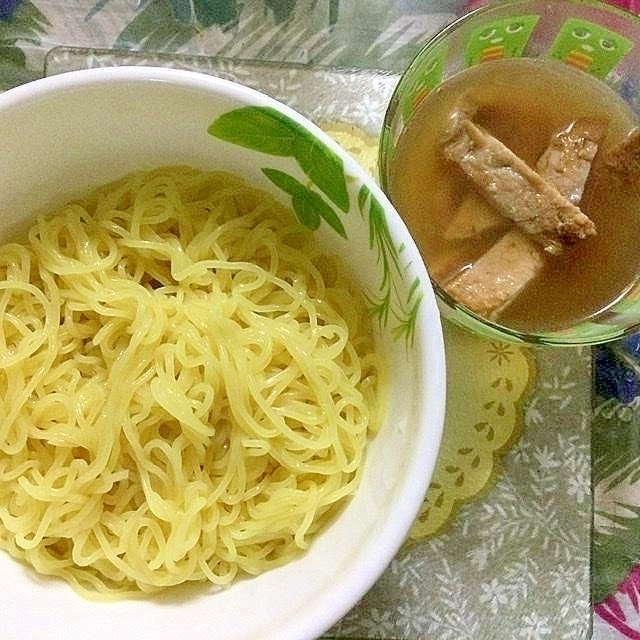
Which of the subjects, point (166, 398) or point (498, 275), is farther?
point (498, 275)

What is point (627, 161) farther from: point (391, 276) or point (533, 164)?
point (391, 276)

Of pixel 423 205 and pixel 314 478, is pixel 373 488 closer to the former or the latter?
pixel 314 478

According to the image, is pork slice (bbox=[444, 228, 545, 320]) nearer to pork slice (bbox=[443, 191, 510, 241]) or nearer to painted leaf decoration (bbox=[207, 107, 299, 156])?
pork slice (bbox=[443, 191, 510, 241])

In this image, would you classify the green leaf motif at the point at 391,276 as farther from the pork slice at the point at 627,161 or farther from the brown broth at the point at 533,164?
the pork slice at the point at 627,161

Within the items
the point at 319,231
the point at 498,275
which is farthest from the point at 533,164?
the point at 319,231

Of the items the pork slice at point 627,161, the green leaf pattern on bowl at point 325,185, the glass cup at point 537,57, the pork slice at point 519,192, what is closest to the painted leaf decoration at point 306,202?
the green leaf pattern on bowl at point 325,185

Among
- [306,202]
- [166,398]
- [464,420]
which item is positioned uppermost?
[306,202]
